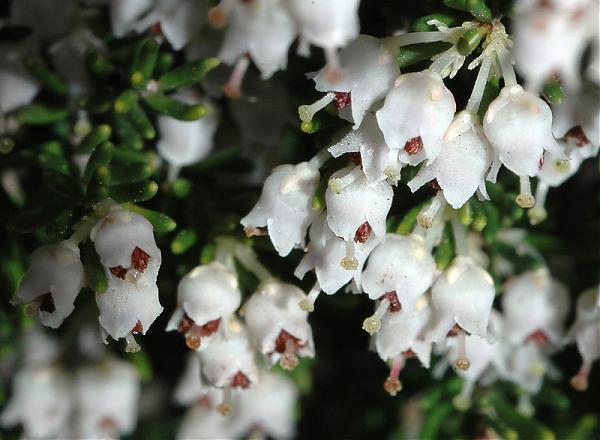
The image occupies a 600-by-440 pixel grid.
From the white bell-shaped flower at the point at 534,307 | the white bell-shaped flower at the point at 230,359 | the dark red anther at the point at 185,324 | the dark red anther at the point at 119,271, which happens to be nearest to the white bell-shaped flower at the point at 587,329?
the white bell-shaped flower at the point at 534,307

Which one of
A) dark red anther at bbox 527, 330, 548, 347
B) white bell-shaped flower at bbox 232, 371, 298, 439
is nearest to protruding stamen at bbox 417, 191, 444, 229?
dark red anther at bbox 527, 330, 548, 347

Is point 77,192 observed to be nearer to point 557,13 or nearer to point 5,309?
point 5,309

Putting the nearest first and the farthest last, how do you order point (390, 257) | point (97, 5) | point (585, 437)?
1. point (390, 257)
2. point (97, 5)
3. point (585, 437)

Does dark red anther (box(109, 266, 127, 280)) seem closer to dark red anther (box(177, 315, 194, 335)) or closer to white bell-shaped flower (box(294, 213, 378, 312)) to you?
dark red anther (box(177, 315, 194, 335))

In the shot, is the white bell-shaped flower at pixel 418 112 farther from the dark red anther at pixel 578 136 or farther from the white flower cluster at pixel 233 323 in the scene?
the white flower cluster at pixel 233 323

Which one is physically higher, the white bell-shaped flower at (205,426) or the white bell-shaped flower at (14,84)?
the white bell-shaped flower at (14,84)

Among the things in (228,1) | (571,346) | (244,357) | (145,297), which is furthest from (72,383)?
(571,346)
